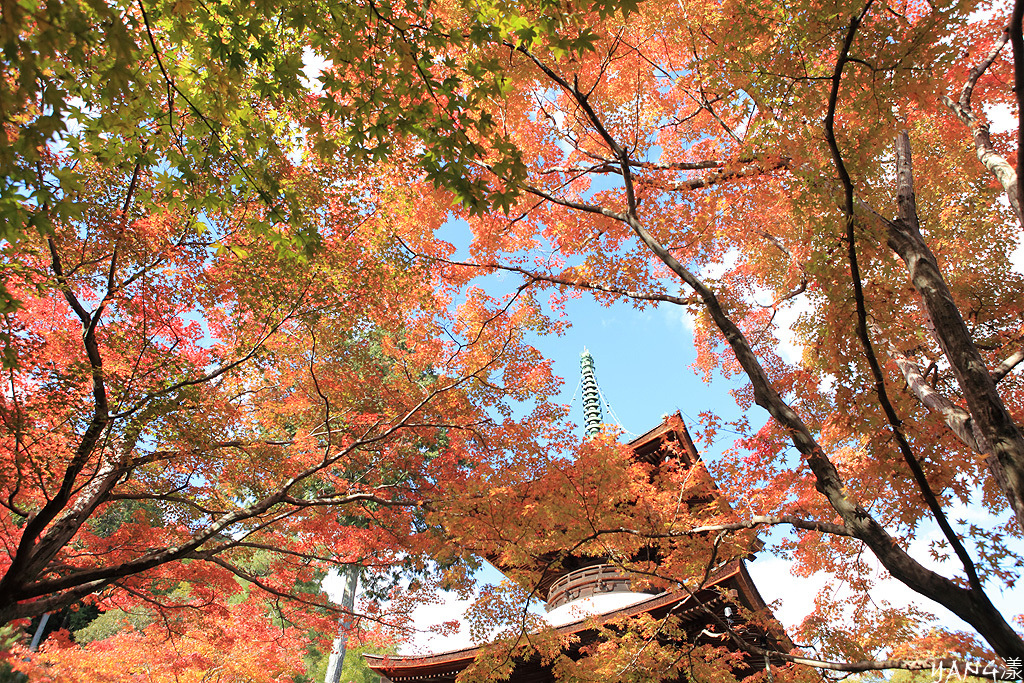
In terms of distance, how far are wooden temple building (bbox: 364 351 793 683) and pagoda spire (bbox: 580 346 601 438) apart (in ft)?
56.0

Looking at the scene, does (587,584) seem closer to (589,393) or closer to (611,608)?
(611,608)

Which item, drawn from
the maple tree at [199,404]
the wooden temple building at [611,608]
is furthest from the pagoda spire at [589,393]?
the maple tree at [199,404]

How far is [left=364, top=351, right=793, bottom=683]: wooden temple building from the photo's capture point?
9.59 meters

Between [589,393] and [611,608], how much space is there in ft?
74.7

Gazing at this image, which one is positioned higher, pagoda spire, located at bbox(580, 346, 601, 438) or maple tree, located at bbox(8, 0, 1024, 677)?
pagoda spire, located at bbox(580, 346, 601, 438)

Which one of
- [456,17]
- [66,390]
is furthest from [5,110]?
[456,17]

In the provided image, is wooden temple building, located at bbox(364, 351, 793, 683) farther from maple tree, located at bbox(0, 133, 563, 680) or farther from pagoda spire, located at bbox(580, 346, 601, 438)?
pagoda spire, located at bbox(580, 346, 601, 438)

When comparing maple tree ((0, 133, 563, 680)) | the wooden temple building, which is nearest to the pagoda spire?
the wooden temple building

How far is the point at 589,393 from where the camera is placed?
3369 cm

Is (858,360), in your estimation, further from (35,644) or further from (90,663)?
(35,644)

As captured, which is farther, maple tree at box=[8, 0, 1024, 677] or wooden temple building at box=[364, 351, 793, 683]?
wooden temple building at box=[364, 351, 793, 683]

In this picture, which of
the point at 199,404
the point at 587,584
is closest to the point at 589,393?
the point at 587,584

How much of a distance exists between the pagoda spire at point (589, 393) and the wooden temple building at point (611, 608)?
1706cm

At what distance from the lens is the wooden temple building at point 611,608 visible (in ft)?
31.4
